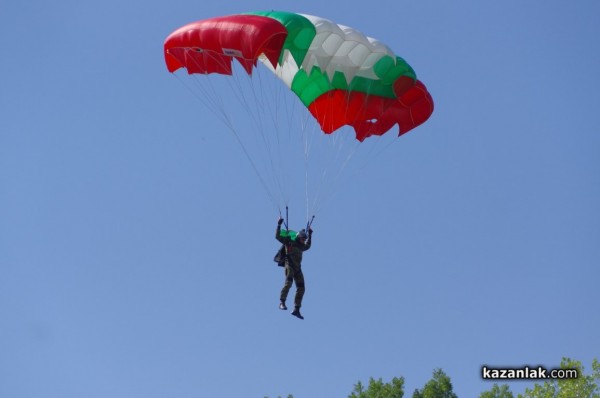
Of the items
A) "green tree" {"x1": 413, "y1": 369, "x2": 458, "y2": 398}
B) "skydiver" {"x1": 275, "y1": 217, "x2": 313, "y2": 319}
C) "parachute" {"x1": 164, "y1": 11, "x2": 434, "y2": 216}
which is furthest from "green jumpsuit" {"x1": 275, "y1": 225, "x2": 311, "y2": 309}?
"green tree" {"x1": 413, "y1": 369, "x2": 458, "y2": 398}

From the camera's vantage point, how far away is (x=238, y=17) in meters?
23.9

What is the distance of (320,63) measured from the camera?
2445cm

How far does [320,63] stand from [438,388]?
992 cm

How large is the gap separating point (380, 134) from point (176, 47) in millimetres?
4708

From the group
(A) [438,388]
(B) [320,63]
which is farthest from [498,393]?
(B) [320,63]

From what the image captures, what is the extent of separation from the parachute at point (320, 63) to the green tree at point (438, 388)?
7.46 meters

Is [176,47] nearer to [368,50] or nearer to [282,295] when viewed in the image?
[368,50]

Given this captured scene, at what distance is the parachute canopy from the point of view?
23.8 meters

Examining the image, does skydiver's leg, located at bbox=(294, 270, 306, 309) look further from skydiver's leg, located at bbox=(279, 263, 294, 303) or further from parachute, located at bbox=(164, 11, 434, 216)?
parachute, located at bbox=(164, 11, 434, 216)

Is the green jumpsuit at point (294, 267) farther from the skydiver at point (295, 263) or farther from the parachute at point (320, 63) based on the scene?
the parachute at point (320, 63)

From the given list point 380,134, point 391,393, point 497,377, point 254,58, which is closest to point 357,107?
point 380,134

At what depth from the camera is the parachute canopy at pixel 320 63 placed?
23.8 meters

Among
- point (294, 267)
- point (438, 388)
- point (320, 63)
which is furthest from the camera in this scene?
point (438, 388)

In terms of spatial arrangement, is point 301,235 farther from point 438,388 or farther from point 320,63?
point 438,388
